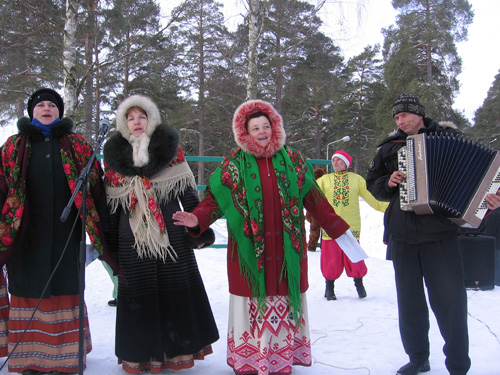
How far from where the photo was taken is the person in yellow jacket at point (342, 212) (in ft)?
17.1

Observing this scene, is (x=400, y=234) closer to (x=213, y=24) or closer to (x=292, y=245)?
(x=292, y=245)

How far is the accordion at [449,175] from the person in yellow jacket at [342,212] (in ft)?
7.34

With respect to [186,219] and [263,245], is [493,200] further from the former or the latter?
[186,219]

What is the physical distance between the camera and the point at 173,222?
3098 mm

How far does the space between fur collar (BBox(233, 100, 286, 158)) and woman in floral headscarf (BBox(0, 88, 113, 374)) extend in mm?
1134

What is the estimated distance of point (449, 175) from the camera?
111 inches

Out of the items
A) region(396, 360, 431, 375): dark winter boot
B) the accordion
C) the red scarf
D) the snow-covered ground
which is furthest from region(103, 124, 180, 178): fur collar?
region(396, 360, 431, 375): dark winter boot

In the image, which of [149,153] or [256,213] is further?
[149,153]

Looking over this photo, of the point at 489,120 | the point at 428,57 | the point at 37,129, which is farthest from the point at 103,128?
the point at 489,120

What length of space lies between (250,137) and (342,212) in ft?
9.16

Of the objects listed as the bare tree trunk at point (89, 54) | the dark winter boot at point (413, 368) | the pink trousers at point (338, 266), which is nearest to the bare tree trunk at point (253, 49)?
the bare tree trunk at point (89, 54)

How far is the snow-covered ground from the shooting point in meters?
3.16

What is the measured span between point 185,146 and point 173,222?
20885 mm

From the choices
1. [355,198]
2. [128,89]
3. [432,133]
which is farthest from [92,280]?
[128,89]
